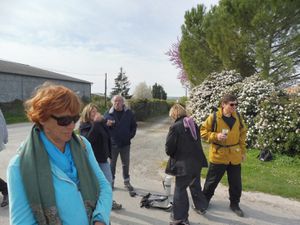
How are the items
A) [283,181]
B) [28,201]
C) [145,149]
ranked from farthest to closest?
[145,149], [283,181], [28,201]

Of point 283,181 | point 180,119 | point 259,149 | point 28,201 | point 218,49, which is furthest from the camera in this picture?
point 218,49

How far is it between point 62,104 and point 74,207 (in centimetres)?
61

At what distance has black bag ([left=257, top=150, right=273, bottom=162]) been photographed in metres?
9.14

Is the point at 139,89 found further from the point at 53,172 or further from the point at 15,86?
the point at 53,172

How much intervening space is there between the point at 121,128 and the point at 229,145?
2061 mm

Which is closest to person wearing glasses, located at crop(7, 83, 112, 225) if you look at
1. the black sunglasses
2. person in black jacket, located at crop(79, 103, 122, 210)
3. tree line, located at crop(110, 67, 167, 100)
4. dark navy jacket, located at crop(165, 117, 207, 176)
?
the black sunglasses

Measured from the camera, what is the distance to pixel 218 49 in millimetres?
15828

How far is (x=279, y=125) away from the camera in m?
9.81

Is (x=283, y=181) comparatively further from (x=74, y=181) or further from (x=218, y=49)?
(x=218, y=49)

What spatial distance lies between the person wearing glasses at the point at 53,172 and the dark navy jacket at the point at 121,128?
13.4 feet

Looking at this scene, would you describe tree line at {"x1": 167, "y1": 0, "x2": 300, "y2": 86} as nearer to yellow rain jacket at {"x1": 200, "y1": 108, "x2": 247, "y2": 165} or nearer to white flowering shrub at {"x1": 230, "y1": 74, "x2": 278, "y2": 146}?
white flowering shrub at {"x1": 230, "y1": 74, "x2": 278, "y2": 146}

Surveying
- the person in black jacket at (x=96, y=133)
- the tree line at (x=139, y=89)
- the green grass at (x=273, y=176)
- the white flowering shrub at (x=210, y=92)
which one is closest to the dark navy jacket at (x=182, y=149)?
the person in black jacket at (x=96, y=133)

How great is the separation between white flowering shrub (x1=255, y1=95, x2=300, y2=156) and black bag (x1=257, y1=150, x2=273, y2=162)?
→ 0.53 meters

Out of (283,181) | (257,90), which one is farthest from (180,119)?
(257,90)
